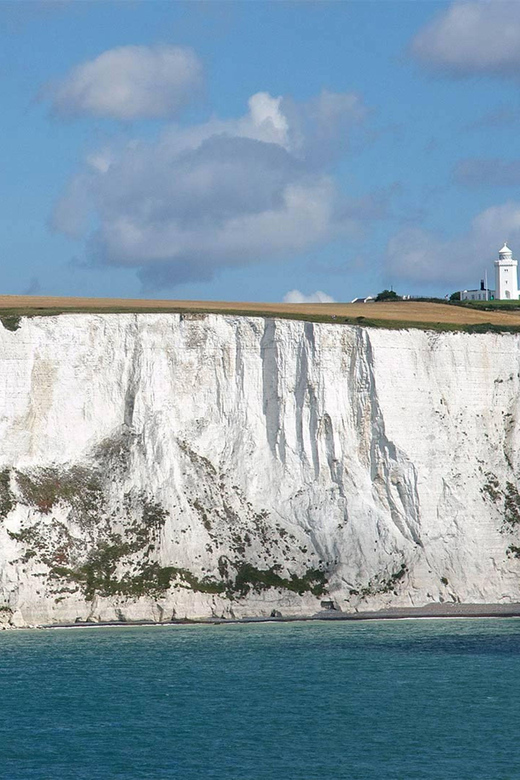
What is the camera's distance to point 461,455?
66.5 meters

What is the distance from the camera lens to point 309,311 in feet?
248

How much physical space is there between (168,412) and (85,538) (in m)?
8.11

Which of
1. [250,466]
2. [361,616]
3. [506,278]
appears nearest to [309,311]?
[250,466]

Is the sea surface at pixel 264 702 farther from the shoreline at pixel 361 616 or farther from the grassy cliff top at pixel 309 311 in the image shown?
the grassy cliff top at pixel 309 311

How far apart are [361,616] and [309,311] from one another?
67.4 ft

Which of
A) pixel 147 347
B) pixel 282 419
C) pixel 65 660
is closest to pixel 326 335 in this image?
pixel 282 419

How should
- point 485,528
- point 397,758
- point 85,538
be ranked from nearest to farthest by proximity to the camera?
point 397,758 → point 85,538 → point 485,528

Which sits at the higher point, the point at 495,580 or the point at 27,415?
the point at 27,415

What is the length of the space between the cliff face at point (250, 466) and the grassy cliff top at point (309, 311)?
87cm

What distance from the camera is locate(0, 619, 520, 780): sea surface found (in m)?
37.1

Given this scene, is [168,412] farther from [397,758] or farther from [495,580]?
[397,758]

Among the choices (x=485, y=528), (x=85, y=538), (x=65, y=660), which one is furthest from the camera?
(x=485, y=528)

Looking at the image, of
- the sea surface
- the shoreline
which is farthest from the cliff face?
the sea surface

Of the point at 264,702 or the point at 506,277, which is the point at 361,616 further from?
the point at 506,277
